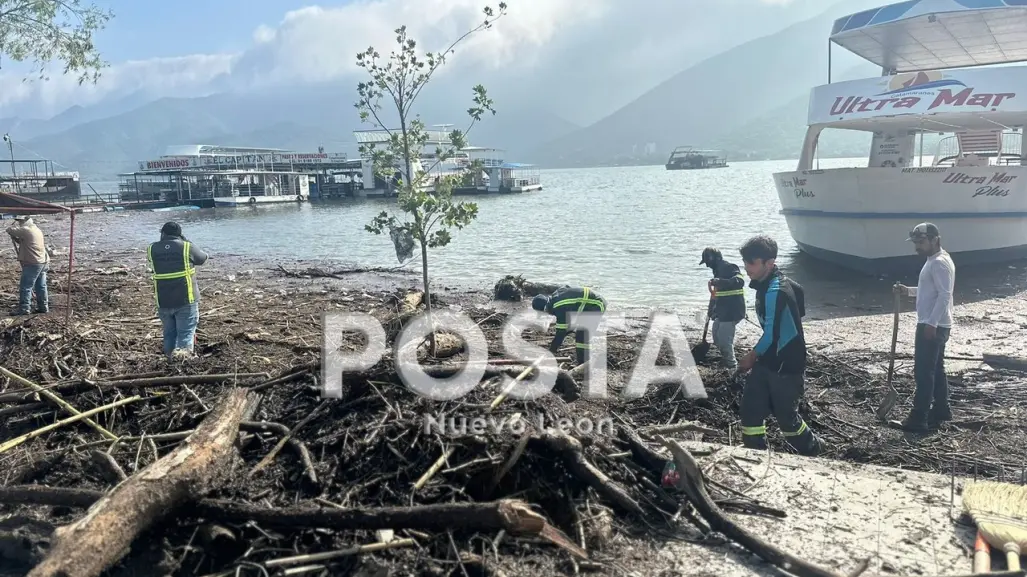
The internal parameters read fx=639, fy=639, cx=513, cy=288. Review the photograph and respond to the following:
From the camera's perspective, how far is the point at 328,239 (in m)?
31.0

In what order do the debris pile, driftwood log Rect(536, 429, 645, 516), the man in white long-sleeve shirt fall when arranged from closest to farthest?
the debris pile < driftwood log Rect(536, 429, 645, 516) < the man in white long-sleeve shirt

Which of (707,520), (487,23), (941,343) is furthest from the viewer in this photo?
(487,23)

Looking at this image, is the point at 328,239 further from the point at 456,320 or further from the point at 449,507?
the point at 449,507

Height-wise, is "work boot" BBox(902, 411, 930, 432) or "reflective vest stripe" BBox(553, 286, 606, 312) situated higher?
"reflective vest stripe" BBox(553, 286, 606, 312)

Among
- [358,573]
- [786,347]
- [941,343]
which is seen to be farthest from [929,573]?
[941,343]

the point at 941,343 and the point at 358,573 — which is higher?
the point at 941,343

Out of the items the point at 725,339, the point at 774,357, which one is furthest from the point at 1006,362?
the point at 774,357

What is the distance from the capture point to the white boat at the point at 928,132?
14461 millimetres

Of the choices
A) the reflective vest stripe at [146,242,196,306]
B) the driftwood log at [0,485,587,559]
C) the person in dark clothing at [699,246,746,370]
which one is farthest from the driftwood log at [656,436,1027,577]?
the reflective vest stripe at [146,242,196,306]

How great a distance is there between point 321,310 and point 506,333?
→ 3797 millimetres

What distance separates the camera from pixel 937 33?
15.2 meters

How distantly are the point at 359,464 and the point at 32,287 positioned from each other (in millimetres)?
9265

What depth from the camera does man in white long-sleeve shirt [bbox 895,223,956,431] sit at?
572cm

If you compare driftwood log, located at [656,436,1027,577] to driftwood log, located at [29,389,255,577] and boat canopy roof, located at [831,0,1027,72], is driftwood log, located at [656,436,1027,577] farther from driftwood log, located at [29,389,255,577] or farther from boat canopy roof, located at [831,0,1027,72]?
boat canopy roof, located at [831,0,1027,72]
